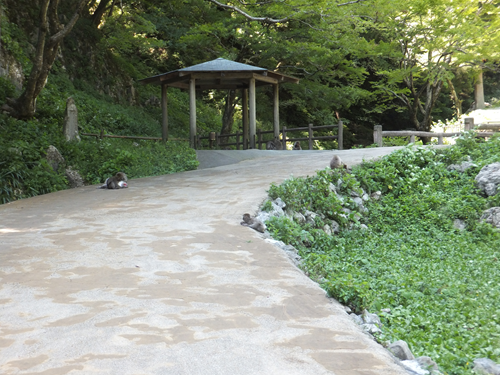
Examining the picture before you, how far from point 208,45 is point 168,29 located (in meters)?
2.54

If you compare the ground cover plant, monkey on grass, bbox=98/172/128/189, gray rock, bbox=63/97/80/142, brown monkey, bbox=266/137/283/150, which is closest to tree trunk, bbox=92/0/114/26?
brown monkey, bbox=266/137/283/150

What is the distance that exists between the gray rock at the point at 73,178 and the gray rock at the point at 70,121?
4.62 ft

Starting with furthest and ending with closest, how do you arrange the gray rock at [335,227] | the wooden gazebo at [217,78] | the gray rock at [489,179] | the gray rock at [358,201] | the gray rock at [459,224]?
the wooden gazebo at [217,78] < the gray rock at [489,179] < the gray rock at [358,201] < the gray rock at [459,224] < the gray rock at [335,227]

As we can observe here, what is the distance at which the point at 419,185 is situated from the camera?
36.6 feet

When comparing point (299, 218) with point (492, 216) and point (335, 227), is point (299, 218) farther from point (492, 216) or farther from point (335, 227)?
point (492, 216)

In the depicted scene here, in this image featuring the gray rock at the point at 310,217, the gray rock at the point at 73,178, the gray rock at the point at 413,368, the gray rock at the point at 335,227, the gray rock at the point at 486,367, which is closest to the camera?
the gray rock at the point at 413,368

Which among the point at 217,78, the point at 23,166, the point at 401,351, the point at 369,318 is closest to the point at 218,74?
the point at 217,78

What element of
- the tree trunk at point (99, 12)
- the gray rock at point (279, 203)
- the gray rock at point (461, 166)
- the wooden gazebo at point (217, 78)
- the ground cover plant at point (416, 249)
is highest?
the tree trunk at point (99, 12)

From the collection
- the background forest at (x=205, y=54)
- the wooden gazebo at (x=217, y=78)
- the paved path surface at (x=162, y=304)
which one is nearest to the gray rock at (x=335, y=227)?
the paved path surface at (x=162, y=304)

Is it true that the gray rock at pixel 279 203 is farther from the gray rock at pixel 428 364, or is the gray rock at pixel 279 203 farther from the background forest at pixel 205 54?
the background forest at pixel 205 54

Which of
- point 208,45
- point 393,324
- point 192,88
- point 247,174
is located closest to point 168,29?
point 208,45

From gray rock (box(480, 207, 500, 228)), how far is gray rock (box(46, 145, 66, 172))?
9.38 metres

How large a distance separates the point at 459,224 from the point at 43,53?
401 inches

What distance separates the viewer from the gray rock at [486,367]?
345 cm
